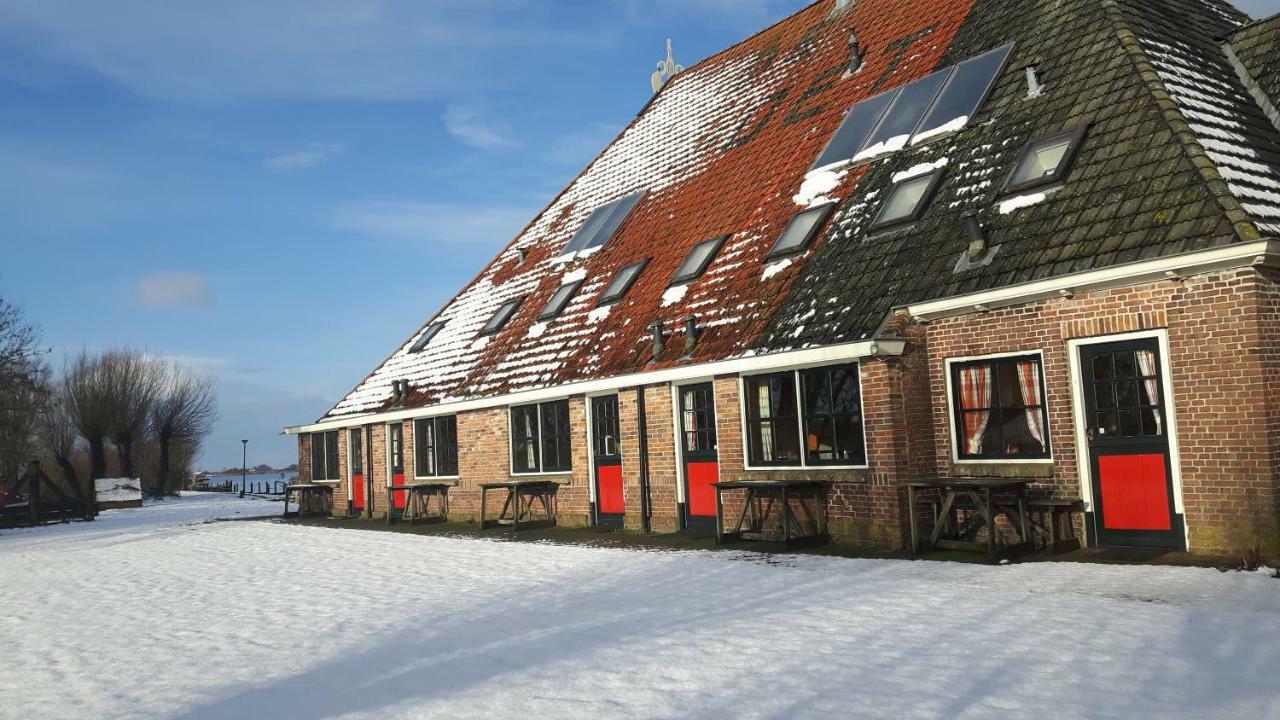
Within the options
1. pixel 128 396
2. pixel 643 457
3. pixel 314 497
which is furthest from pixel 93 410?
pixel 643 457

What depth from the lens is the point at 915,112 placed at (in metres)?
13.1

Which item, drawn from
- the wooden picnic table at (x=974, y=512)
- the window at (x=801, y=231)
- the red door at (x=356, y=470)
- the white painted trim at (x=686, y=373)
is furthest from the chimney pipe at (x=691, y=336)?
the red door at (x=356, y=470)

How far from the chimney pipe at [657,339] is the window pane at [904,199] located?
3619 mm

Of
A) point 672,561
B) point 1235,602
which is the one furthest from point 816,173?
point 1235,602

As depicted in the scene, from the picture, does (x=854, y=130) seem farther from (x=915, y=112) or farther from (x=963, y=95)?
(x=963, y=95)

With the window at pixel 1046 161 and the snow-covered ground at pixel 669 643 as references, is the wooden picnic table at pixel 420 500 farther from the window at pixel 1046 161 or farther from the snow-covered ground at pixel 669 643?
the window at pixel 1046 161

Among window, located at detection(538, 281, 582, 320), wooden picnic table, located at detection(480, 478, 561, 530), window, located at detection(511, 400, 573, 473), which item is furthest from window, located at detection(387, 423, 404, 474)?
window, located at detection(538, 281, 582, 320)

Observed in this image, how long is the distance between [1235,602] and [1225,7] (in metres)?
10.6

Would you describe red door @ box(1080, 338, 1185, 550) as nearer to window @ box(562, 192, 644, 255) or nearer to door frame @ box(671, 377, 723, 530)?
door frame @ box(671, 377, 723, 530)

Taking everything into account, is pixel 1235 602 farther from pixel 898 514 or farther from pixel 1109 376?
pixel 898 514

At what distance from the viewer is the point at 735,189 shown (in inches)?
633

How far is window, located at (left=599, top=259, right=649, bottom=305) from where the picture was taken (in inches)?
654

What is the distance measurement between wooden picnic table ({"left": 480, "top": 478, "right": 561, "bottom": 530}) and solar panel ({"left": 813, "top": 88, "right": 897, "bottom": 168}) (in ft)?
22.7

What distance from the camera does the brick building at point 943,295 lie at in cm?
870
